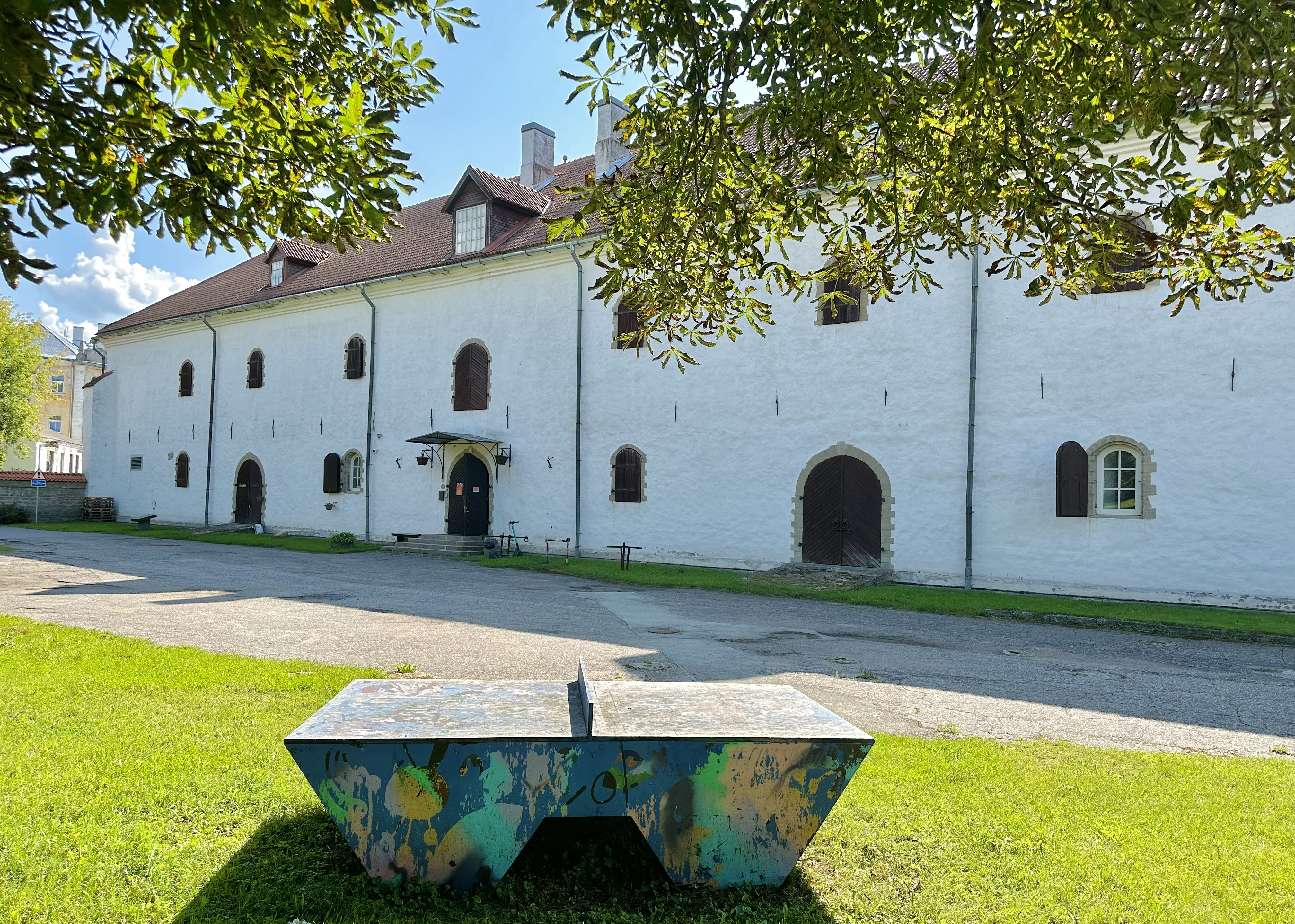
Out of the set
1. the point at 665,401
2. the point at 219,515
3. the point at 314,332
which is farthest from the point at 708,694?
the point at 219,515

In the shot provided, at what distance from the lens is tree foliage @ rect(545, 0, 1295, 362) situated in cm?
371

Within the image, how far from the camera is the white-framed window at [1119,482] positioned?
13.4m

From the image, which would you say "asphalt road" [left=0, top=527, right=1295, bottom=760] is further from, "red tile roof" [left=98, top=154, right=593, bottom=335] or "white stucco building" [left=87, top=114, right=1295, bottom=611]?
"red tile roof" [left=98, top=154, right=593, bottom=335]

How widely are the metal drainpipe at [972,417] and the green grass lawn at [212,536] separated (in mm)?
14126

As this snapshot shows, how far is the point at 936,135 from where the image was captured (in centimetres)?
503

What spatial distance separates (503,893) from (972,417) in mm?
12993

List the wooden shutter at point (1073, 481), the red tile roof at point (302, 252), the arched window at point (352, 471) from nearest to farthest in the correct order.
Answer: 1. the wooden shutter at point (1073, 481)
2. the arched window at point (352, 471)
3. the red tile roof at point (302, 252)

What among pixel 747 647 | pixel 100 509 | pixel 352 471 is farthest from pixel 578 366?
pixel 100 509

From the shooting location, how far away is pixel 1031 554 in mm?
14031

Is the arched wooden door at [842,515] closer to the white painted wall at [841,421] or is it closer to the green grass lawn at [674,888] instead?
the white painted wall at [841,421]

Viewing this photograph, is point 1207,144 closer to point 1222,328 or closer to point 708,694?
point 708,694

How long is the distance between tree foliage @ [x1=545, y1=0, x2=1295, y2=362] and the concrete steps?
1557cm

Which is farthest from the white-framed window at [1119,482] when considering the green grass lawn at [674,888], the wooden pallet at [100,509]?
the wooden pallet at [100,509]

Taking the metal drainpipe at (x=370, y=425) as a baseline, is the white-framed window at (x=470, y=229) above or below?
above
